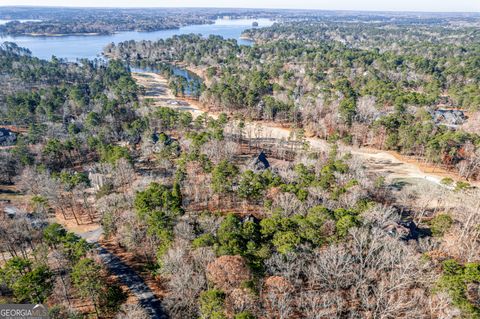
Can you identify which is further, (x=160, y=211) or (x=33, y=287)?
(x=160, y=211)

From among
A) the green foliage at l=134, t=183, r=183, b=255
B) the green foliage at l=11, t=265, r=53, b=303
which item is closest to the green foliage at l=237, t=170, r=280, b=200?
the green foliage at l=134, t=183, r=183, b=255

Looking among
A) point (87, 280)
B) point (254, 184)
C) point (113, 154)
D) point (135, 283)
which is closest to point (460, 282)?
point (254, 184)

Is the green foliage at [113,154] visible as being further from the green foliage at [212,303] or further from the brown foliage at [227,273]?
the green foliage at [212,303]

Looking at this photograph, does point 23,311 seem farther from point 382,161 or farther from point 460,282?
point 382,161

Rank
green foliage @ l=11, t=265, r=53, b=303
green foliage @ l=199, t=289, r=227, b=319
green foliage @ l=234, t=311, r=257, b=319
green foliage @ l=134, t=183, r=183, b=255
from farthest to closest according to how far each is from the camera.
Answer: green foliage @ l=134, t=183, r=183, b=255 < green foliage @ l=11, t=265, r=53, b=303 < green foliage @ l=199, t=289, r=227, b=319 < green foliage @ l=234, t=311, r=257, b=319

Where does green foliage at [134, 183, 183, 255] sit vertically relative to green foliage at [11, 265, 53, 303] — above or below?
above

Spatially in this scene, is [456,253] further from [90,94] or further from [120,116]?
[90,94]

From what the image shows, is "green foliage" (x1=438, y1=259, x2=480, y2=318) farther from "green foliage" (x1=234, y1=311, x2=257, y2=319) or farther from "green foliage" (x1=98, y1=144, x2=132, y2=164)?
"green foliage" (x1=98, y1=144, x2=132, y2=164)
